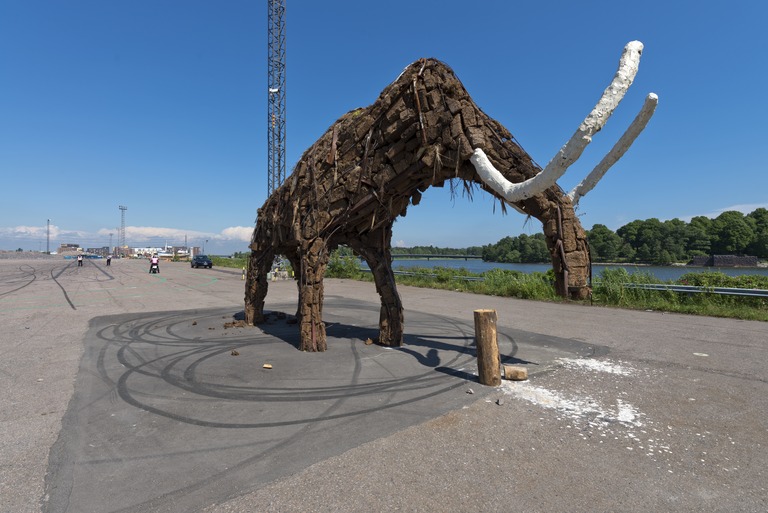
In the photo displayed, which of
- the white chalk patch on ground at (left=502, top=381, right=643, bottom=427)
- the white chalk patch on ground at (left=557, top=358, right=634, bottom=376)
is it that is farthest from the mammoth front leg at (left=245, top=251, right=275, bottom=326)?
the white chalk patch on ground at (left=557, top=358, right=634, bottom=376)

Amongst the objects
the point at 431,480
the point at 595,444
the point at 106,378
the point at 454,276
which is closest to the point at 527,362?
the point at 595,444

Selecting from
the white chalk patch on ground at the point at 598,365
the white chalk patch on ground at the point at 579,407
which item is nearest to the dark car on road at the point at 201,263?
the white chalk patch on ground at the point at 598,365

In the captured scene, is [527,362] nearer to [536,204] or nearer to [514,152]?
[536,204]

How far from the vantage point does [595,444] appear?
10.5ft

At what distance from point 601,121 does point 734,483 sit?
112 inches

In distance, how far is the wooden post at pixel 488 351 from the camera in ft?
15.4

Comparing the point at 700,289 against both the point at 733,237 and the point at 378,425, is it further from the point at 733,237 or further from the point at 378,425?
the point at 733,237

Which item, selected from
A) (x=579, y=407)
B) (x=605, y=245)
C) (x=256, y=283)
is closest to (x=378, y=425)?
(x=579, y=407)

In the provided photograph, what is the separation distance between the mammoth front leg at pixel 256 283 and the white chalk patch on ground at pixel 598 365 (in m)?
6.37

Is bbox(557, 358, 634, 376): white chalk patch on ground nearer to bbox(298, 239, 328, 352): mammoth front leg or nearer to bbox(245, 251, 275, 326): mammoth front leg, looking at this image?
bbox(298, 239, 328, 352): mammoth front leg

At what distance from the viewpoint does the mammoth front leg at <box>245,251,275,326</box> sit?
28.4 feet

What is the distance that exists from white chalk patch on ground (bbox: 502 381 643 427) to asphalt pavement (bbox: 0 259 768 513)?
26mm

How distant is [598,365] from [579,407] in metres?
1.97

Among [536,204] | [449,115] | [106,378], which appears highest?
[449,115]
